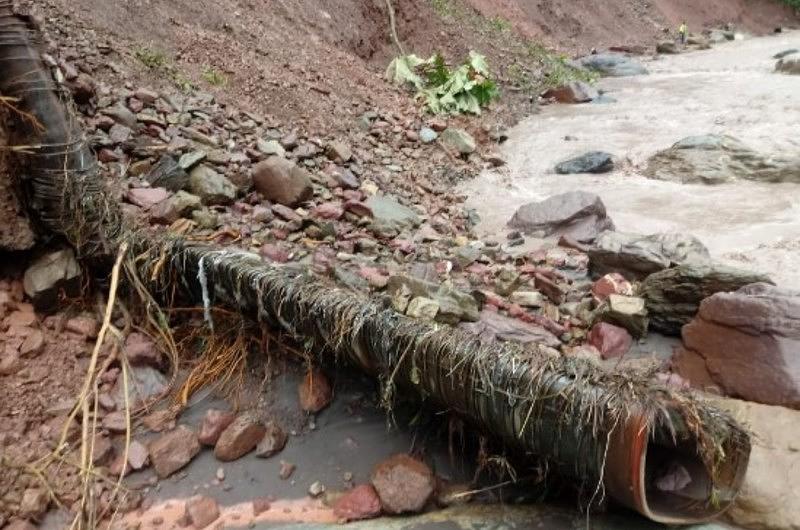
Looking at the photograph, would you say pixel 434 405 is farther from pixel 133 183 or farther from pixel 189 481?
pixel 133 183

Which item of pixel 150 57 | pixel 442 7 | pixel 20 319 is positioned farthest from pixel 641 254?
pixel 442 7

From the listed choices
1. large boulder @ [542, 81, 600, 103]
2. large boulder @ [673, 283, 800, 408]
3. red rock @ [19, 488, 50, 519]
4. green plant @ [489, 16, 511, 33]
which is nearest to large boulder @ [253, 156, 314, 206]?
red rock @ [19, 488, 50, 519]

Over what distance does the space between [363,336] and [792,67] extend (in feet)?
31.6

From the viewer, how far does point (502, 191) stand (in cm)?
605

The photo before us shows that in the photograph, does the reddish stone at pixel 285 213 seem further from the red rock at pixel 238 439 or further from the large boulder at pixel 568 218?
the large boulder at pixel 568 218

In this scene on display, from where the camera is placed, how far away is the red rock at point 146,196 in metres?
3.50

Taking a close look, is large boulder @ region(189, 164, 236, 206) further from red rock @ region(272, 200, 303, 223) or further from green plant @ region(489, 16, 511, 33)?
green plant @ region(489, 16, 511, 33)

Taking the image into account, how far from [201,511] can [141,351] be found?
816mm

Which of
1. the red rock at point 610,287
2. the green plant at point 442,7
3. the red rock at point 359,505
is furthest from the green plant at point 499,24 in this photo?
the red rock at point 359,505

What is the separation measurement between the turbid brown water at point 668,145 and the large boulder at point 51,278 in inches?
114

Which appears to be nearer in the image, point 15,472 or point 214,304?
point 15,472

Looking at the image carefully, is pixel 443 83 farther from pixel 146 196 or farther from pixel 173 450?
pixel 173 450

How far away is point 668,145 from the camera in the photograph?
6793 mm

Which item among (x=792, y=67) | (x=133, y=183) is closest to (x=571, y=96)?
(x=792, y=67)
